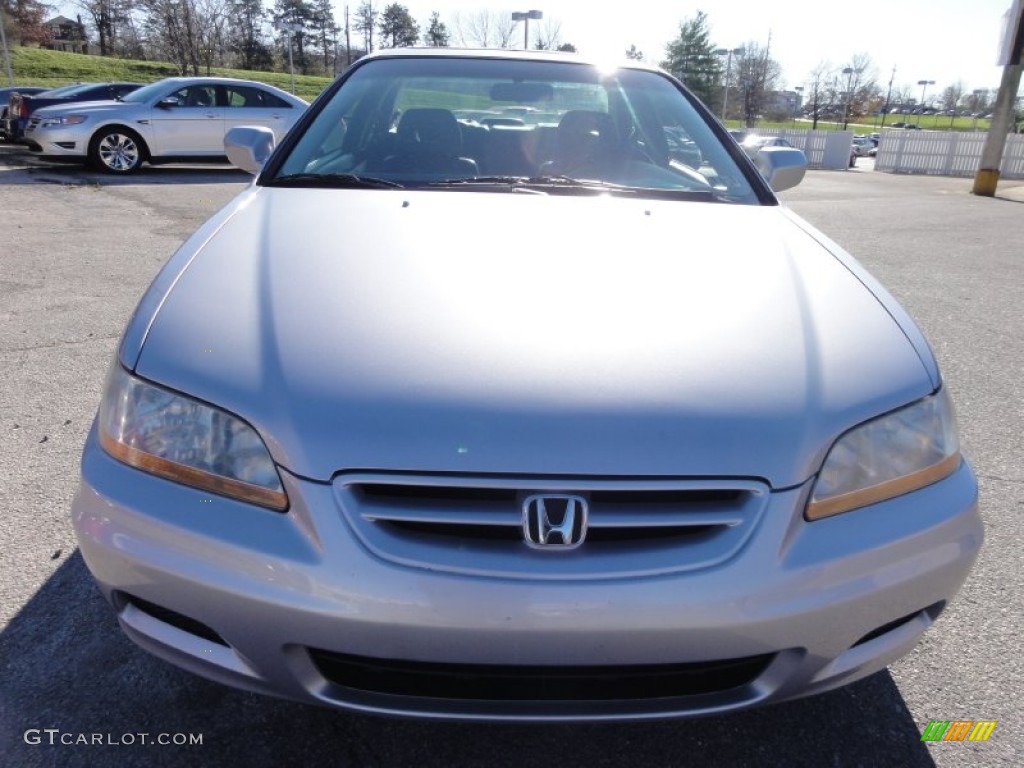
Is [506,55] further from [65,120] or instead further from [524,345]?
[65,120]

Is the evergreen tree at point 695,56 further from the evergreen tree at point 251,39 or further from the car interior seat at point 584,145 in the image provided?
the car interior seat at point 584,145

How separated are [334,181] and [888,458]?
1.74 metres

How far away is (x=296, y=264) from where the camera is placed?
70.2 inches

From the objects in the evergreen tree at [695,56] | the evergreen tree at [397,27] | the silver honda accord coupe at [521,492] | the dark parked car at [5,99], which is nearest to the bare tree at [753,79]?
the evergreen tree at [695,56]

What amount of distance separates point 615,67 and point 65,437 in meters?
2.56

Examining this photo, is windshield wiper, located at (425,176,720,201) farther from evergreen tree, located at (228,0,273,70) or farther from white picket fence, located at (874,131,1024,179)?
evergreen tree, located at (228,0,273,70)

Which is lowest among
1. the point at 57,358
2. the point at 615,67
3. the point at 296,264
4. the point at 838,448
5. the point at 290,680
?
the point at 57,358

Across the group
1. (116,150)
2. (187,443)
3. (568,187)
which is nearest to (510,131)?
(568,187)

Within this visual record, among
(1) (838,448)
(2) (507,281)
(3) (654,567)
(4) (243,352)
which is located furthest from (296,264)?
(1) (838,448)

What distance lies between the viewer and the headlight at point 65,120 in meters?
11.0

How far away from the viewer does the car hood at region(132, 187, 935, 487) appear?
51.6 inches

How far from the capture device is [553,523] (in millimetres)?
1269

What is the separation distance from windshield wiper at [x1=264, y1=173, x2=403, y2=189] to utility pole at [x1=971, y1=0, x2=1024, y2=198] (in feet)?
53.1

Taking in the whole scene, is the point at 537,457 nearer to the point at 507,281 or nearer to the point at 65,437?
the point at 507,281
